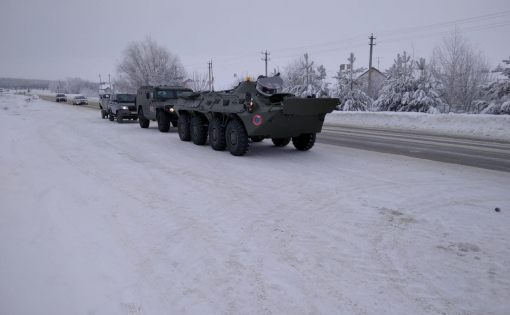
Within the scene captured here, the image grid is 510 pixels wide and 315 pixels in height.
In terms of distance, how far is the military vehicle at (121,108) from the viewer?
18531 mm

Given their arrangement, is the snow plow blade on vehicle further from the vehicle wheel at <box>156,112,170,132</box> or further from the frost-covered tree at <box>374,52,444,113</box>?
the frost-covered tree at <box>374,52,444,113</box>

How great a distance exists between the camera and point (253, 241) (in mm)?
3803

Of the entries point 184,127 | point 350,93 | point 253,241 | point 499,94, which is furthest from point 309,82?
point 253,241

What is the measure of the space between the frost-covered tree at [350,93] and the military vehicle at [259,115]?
856 inches

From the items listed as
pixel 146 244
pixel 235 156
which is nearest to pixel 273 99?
pixel 235 156

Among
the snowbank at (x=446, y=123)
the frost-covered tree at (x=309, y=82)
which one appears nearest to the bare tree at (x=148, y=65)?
the frost-covered tree at (x=309, y=82)

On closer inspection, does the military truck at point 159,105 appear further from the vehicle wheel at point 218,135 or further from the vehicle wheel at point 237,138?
the vehicle wheel at point 237,138

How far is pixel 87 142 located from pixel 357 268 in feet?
32.2

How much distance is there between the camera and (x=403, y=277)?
310cm

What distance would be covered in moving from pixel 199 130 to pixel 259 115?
284 centimetres

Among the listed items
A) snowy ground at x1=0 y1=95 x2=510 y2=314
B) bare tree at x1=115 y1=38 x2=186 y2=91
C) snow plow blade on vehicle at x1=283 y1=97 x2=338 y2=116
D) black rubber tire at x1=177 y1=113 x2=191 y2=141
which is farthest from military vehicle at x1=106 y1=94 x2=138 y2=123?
bare tree at x1=115 y1=38 x2=186 y2=91

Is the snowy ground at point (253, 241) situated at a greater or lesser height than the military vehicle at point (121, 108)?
lesser

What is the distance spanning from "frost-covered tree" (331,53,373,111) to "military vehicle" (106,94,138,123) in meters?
17.5

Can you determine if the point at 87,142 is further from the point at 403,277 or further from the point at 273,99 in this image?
the point at 403,277
